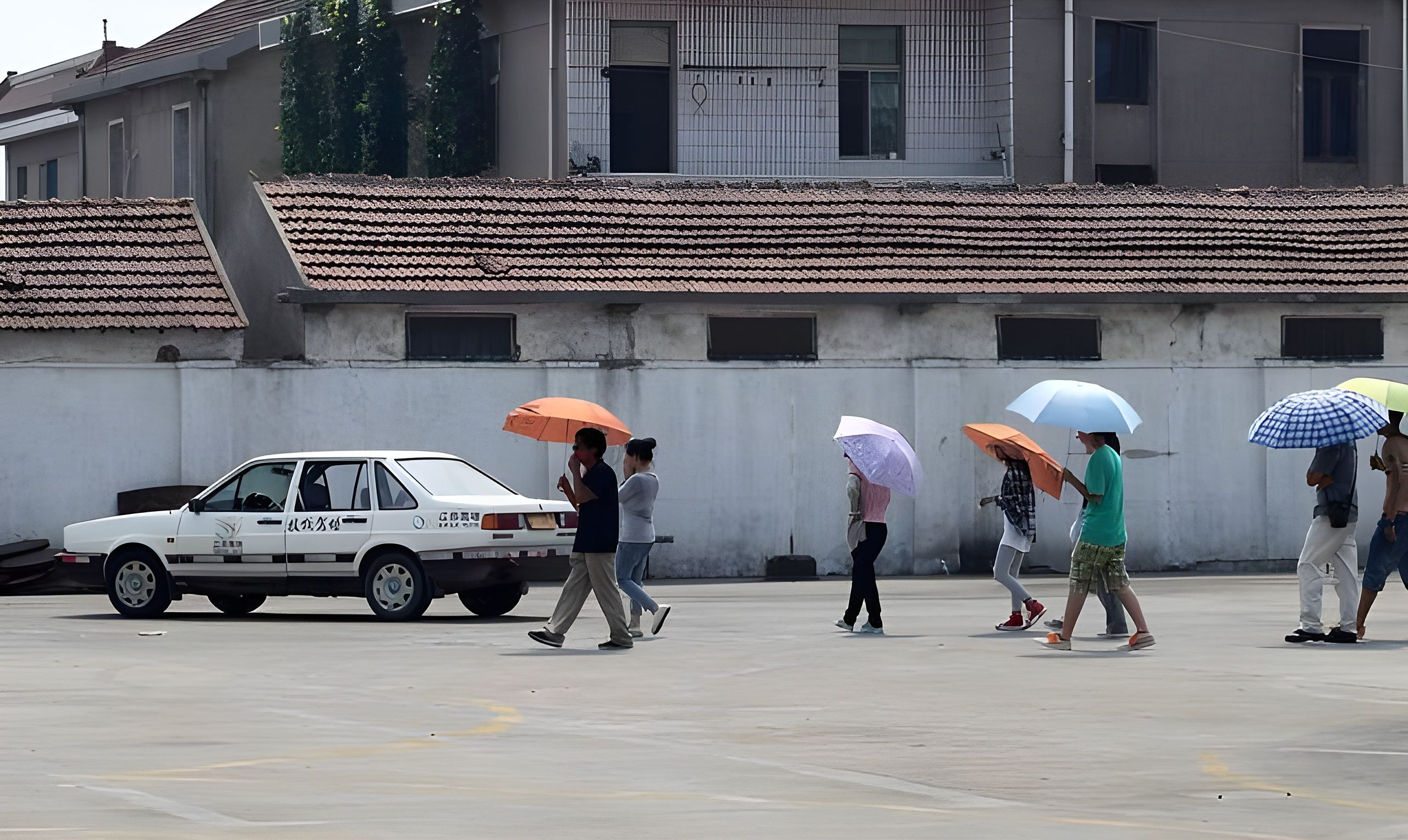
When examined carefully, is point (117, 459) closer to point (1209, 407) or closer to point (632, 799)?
point (1209, 407)

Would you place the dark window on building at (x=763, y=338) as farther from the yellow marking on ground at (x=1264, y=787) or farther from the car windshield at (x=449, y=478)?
the yellow marking on ground at (x=1264, y=787)

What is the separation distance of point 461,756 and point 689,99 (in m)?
25.8

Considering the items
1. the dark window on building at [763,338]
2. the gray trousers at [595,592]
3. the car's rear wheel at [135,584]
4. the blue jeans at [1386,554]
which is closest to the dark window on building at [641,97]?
the dark window on building at [763,338]

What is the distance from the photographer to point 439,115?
37406mm

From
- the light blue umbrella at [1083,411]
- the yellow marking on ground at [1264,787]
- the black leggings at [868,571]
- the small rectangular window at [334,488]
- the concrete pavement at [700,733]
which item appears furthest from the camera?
the small rectangular window at [334,488]

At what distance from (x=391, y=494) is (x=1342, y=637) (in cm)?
844

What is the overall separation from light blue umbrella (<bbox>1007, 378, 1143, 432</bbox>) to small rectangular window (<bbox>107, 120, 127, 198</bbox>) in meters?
30.7

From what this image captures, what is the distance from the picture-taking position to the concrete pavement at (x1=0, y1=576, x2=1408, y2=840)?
8.80m

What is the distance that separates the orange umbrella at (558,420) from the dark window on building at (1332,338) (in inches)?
449

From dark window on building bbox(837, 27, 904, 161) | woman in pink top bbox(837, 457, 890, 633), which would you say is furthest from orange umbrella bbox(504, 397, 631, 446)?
dark window on building bbox(837, 27, 904, 161)

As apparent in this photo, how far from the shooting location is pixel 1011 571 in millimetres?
18469

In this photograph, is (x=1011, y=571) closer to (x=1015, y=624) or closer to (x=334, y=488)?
(x=1015, y=624)

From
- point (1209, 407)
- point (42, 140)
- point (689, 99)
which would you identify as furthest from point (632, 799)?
point (42, 140)

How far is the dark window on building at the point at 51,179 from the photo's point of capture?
5075cm
